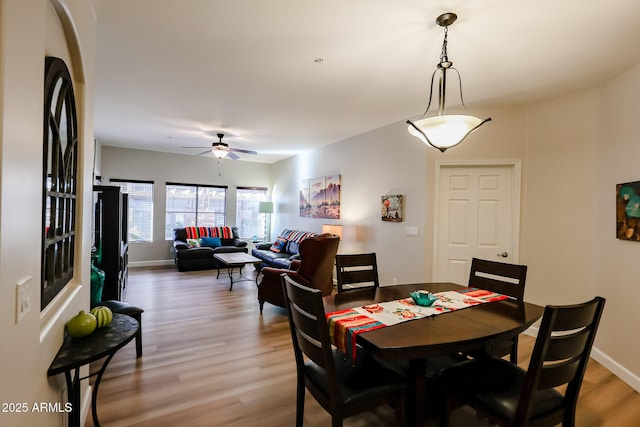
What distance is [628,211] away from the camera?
2646 millimetres

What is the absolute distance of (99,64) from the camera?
2.87m

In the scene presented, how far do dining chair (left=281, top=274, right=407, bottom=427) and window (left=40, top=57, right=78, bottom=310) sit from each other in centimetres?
110

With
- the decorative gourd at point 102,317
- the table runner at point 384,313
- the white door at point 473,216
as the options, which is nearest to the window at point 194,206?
the white door at point 473,216

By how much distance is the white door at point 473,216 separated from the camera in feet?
12.1

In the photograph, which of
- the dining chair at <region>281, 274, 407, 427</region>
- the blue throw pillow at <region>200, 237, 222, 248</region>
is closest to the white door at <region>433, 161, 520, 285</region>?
the dining chair at <region>281, 274, 407, 427</region>

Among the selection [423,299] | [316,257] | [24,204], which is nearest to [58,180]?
[24,204]

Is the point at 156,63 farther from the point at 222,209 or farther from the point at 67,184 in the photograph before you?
the point at 222,209

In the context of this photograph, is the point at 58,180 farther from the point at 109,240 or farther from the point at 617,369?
the point at 617,369

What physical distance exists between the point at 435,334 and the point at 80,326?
184 cm

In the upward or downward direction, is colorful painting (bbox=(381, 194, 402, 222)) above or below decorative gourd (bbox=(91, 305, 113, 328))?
above

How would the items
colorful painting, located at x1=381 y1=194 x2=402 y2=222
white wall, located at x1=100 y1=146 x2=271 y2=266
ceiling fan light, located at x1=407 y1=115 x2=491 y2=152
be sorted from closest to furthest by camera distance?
ceiling fan light, located at x1=407 y1=115 x2=491 y2=152 < colorful painting, located at x1=381 y1=194 x2=402 y2=222 < white wall, located at x1=100 y1=146 x2=271 y2=266

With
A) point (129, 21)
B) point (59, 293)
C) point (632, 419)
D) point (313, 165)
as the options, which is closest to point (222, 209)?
point (313, 165)

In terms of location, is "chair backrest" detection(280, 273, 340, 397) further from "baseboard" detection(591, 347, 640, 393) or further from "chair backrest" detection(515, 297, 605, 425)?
"baseboard" detection(591, 347, 640, 393)

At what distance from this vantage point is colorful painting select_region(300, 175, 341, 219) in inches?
232
